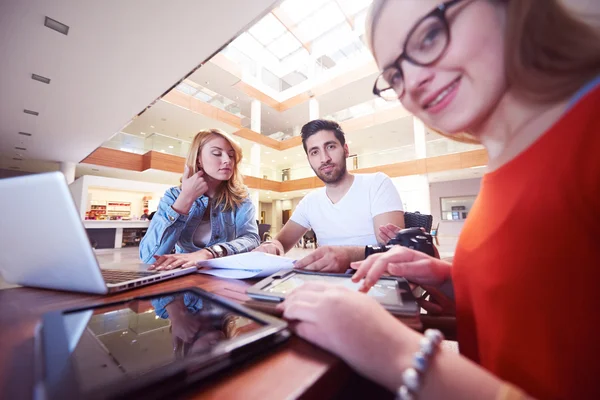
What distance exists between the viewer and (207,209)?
5.57 feet

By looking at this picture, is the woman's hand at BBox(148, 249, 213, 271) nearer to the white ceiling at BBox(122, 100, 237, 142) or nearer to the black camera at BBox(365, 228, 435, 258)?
the black camera at BBox(365, 228, 435, 258)

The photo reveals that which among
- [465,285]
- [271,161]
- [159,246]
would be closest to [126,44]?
[159,246]

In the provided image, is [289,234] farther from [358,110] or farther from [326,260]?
[358,110]

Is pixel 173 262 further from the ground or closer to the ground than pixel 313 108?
closer to the ground

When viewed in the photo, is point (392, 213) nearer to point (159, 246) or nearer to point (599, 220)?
point (599, 220)

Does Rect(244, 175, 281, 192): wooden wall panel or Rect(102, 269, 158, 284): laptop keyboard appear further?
Rect(244, 175, 281, 192): wooden wall panel

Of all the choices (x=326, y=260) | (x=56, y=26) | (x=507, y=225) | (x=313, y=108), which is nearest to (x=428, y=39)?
(x=507, y=225)

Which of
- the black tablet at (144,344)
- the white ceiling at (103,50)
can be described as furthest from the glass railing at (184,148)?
the black tablet at (144,344)

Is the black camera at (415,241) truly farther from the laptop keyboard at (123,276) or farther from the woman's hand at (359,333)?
the laptop keyboard at (123,276)

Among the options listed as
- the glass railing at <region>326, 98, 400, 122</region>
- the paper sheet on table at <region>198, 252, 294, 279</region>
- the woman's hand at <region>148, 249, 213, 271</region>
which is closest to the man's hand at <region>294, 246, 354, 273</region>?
the paper sheet on table at <region>198, 252, 294, 279</region>

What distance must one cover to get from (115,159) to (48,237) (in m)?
9.32

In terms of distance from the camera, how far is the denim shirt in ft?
4.42

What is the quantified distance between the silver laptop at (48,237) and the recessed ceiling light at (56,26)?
3165 mm

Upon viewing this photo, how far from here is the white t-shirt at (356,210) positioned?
1.59 m
